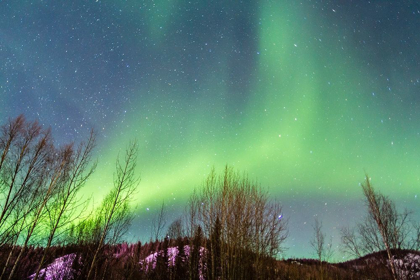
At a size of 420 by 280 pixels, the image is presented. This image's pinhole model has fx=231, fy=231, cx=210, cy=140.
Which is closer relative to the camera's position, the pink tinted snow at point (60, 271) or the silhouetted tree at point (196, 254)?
the silhouetted tree at point (196, 254)

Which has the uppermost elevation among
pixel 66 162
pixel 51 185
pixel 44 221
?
pixel 66 162

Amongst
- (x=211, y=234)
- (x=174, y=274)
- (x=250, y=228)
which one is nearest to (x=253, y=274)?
(x=250, y=228)

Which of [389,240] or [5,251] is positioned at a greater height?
[389,240]

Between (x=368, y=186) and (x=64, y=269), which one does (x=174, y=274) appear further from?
(x=368, y=186)

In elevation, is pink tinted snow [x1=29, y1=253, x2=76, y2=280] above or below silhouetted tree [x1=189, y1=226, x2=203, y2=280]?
below

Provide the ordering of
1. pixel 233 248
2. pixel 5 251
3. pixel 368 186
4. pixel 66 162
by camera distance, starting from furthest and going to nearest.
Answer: pixel 368 186
pixel 5 251
pixel 66 162
pixel 233 248

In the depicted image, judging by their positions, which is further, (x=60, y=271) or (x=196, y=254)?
(x=60, y=271)

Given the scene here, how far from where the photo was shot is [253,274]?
554 inches

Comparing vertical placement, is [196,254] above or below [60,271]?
above

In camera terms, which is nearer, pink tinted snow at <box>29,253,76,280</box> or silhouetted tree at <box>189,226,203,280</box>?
silhouetted tree at <box>189,226,203,280</box>

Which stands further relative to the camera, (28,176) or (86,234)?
(86,234)

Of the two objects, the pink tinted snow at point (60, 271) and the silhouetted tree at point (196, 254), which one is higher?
the silhouetted tree at point (196, 254)

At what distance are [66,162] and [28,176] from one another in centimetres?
221

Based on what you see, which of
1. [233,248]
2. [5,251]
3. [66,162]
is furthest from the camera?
[5,251]
